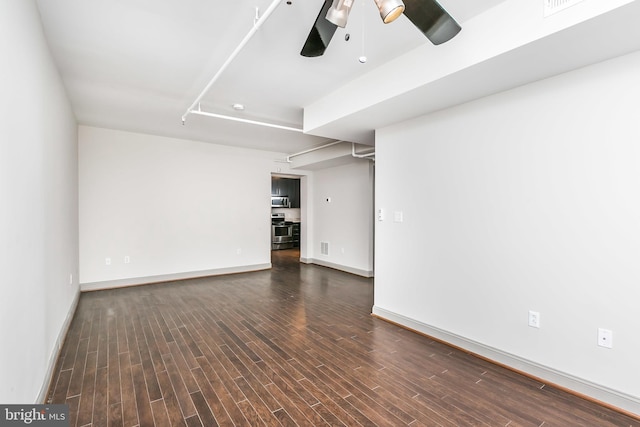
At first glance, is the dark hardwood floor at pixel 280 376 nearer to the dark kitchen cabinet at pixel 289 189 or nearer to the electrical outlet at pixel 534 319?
the electrical outlet at pixel 534 319

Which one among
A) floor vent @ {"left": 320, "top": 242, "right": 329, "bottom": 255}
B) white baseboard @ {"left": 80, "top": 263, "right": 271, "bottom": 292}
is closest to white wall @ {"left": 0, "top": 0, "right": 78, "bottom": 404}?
white baseboard @ {"left": 80, "top": 263, "right": 271, "bottom": 292}

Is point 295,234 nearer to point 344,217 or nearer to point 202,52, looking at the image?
point 344,217

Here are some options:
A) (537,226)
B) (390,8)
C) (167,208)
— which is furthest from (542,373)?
(167,208)

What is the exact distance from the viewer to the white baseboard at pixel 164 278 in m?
4.84

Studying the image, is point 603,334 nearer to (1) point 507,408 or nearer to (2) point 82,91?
(1) point 507,408

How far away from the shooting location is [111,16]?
2074 millimetres

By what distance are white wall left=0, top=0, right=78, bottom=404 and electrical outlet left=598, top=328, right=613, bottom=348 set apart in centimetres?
343

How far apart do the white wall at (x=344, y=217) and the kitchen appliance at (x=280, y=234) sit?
276cm

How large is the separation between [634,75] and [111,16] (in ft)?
11.6

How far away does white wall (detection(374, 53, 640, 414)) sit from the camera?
2008 mm

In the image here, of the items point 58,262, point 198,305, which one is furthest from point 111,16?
point 198,305

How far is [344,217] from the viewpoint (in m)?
6.47

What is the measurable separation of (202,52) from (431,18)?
1887mm

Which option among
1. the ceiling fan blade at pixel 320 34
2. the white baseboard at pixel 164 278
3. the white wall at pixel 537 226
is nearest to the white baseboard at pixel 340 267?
the white baseboard at pixel 164 278
